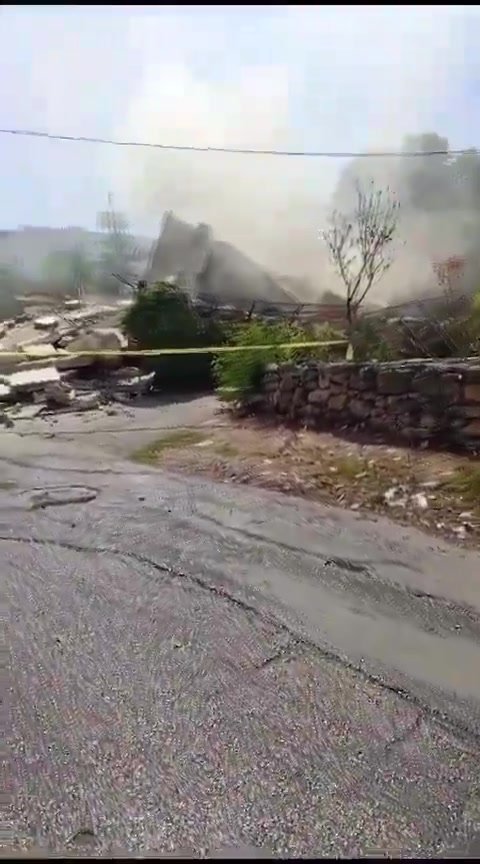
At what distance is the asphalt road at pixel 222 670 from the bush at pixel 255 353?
0.59ft

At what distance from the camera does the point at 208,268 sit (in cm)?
97

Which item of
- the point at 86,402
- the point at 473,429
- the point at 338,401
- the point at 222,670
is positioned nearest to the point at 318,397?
the point at 338,401

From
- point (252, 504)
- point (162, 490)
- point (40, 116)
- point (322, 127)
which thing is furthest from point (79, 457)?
point (322, 127)

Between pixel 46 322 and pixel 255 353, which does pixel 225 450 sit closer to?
pixel 255 353

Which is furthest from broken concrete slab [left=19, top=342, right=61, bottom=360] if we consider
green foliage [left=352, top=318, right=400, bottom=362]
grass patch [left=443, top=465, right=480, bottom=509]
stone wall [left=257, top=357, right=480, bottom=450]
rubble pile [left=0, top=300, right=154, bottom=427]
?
grass patch [left=443, top=465, right=480, bottom=509]

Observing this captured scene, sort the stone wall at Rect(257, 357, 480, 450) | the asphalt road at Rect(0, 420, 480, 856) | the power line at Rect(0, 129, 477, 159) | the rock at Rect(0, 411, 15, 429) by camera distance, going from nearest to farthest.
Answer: the asphalt road at Rect(0, 420, 480, 856) → the power line at Rect(0, 129, 477, 159) → the rock at Rect(0, 411, 15, 429) → the stone wall at Rect(257, 357, 480, 450)

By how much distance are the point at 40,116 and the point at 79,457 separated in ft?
1.68

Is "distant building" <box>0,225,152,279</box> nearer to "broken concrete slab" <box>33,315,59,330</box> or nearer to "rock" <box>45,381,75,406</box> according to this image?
"broken concrete slab" <box>33,315,59,330</box>

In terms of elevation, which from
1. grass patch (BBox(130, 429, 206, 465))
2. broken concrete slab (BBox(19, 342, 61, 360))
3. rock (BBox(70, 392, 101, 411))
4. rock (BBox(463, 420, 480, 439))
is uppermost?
broken concrete slab (BBox(19, 342, 61, 360))

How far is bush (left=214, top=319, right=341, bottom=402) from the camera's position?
3.40 feet

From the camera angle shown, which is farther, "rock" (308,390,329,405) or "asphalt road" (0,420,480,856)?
"rock" (308,390,329,405)

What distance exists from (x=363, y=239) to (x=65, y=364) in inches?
20.0

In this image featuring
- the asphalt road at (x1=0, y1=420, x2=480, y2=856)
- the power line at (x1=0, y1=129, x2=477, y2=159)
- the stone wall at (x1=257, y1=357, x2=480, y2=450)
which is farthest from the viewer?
the stone wall at (x1=257, y1=357, x2=480, y2=450)

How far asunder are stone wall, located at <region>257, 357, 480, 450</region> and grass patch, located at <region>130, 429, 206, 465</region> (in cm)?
15
